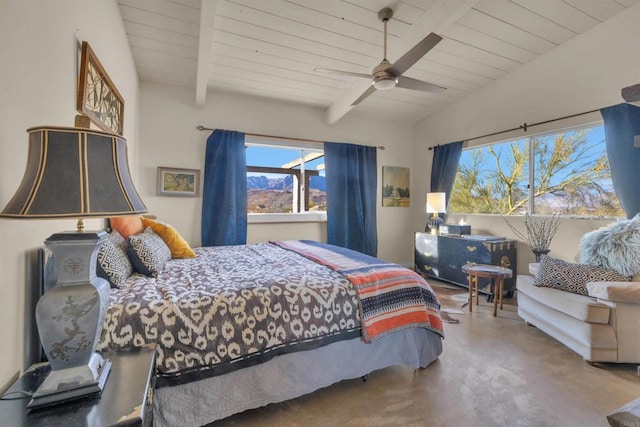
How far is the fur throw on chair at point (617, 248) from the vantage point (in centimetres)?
203

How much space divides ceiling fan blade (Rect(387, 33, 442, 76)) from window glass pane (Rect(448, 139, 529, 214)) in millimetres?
2211

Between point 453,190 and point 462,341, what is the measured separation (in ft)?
8.21

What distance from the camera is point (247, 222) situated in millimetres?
3730

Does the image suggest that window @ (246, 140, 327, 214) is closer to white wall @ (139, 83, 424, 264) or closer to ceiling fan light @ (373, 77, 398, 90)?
white wall @ (139, 83, 424, 264)

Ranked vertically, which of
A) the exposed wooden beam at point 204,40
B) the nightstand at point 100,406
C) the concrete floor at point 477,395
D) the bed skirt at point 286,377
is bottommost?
the concrete floor at point 477,395

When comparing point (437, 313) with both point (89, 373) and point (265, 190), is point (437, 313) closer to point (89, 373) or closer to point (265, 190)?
point (89, 373)

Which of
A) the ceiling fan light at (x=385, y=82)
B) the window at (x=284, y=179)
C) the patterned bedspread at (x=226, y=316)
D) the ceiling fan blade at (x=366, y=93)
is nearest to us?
the patterned bedspread at (x=226, y=316)

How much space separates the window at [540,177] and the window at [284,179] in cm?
210

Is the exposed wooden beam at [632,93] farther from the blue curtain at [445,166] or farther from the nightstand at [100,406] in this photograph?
the nightstand at [100,406]

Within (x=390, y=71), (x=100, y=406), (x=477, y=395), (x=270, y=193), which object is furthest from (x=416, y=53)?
(x=270, y=193)

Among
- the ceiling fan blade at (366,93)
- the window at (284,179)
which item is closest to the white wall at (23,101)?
the ceiling fan blade at (366,93)

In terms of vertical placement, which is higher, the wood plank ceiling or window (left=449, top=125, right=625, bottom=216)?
the wood plank ceiling

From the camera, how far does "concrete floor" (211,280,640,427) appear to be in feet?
4.73

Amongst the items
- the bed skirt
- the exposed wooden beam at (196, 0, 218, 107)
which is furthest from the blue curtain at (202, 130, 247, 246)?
the bed skirt
